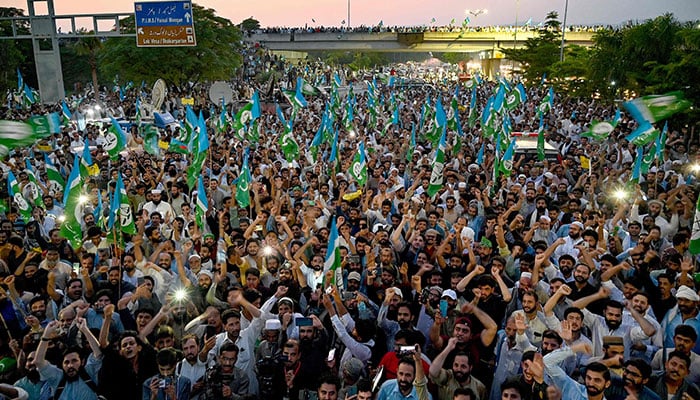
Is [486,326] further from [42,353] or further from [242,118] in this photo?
[242,118]

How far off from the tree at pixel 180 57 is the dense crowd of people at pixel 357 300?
57.7ft

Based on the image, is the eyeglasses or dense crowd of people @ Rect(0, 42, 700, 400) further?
dense crowd of people @ Rect(0, 42, 700, 400)

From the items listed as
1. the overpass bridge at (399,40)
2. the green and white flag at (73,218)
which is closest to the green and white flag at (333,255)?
the green and white flag at (73,218)

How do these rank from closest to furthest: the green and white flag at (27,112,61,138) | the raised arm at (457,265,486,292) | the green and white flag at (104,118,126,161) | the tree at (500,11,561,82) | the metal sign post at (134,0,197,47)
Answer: the raised arm at (457,265,486,292) → the green and white flag at (27,112,61,138) → the green and white flag at (104,118,126,161) → the metal sign post at (134,0,197,47) → the tree at (500,11,561,82)

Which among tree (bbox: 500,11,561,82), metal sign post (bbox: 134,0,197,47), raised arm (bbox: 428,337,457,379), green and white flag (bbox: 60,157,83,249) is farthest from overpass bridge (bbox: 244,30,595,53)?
raised arm (bbox: 428,337,457,379)

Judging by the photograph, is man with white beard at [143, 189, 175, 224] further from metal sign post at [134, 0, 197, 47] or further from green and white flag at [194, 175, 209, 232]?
metal sign post at [134, 0, 197, 47]

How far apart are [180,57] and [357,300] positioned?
24.1 m

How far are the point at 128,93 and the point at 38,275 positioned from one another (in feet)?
110

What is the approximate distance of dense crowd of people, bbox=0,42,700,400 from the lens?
169 inches

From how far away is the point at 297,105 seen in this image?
45.2 ft

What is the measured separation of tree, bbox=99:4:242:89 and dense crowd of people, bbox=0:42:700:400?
57.7 ft

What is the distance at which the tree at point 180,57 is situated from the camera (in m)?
26.2

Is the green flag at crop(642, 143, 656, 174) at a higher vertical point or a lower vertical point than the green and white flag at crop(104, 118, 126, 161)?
lower

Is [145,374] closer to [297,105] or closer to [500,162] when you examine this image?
[500,162]
